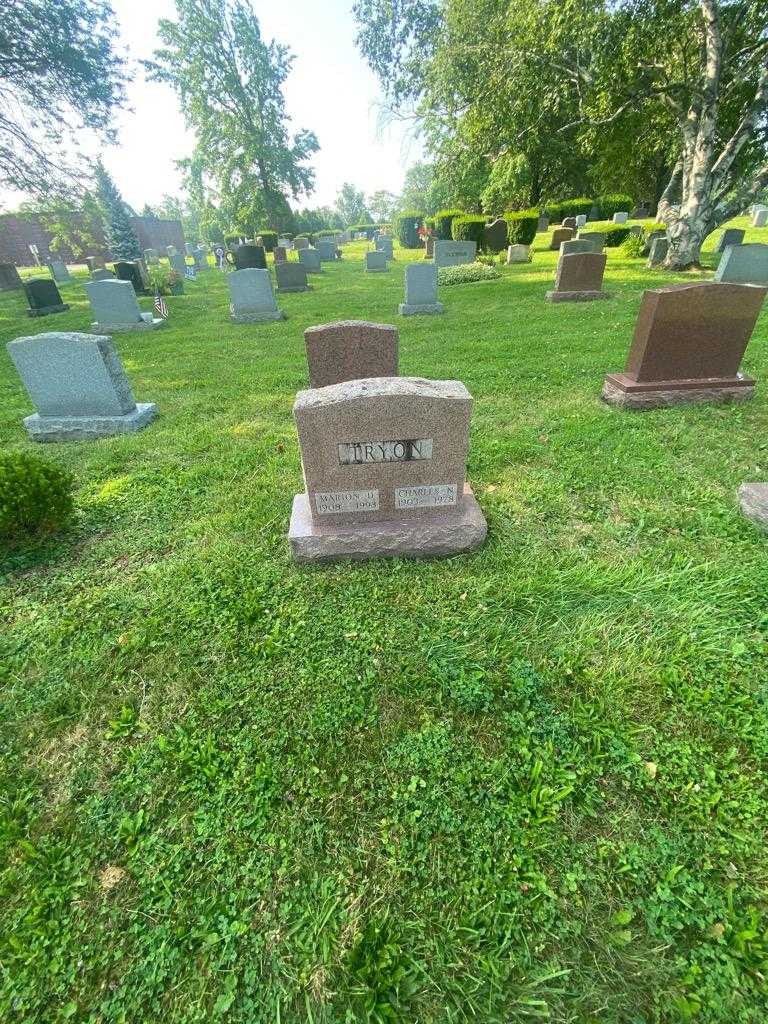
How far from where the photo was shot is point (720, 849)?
1.67 meters

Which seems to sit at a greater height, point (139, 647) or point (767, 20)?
point (767, 20)

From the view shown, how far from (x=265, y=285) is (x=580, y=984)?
11852mm

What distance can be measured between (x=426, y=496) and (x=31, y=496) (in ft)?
9.17

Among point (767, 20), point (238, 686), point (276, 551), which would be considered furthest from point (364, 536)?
point (767, 20)

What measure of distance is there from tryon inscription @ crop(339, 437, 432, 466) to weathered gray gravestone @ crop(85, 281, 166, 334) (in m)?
Result: 10.5

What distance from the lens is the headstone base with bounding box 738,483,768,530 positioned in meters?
3.12

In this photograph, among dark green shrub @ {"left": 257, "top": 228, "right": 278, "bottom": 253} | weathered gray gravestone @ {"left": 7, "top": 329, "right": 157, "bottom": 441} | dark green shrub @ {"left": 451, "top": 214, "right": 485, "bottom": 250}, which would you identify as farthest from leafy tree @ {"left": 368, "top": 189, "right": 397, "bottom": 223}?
weathered gray gravestone @ {"left": 7, "top": 329, "right": 157, "bottom": 441}

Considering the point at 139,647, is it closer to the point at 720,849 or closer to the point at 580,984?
the point at 580,984

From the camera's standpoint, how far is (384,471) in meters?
2.97

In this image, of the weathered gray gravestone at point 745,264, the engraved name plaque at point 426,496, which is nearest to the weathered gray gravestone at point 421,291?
the weathered gray gravestone at point 745,264

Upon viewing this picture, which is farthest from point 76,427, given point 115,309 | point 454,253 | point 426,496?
point 454,253

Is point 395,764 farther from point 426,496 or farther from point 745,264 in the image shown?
point 745,264

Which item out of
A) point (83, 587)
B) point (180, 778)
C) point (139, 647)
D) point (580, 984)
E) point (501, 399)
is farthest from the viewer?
point (501, 399)

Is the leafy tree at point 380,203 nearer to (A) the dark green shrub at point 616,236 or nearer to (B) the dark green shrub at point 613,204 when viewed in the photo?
(B) the dark green shrub at point 613,204
